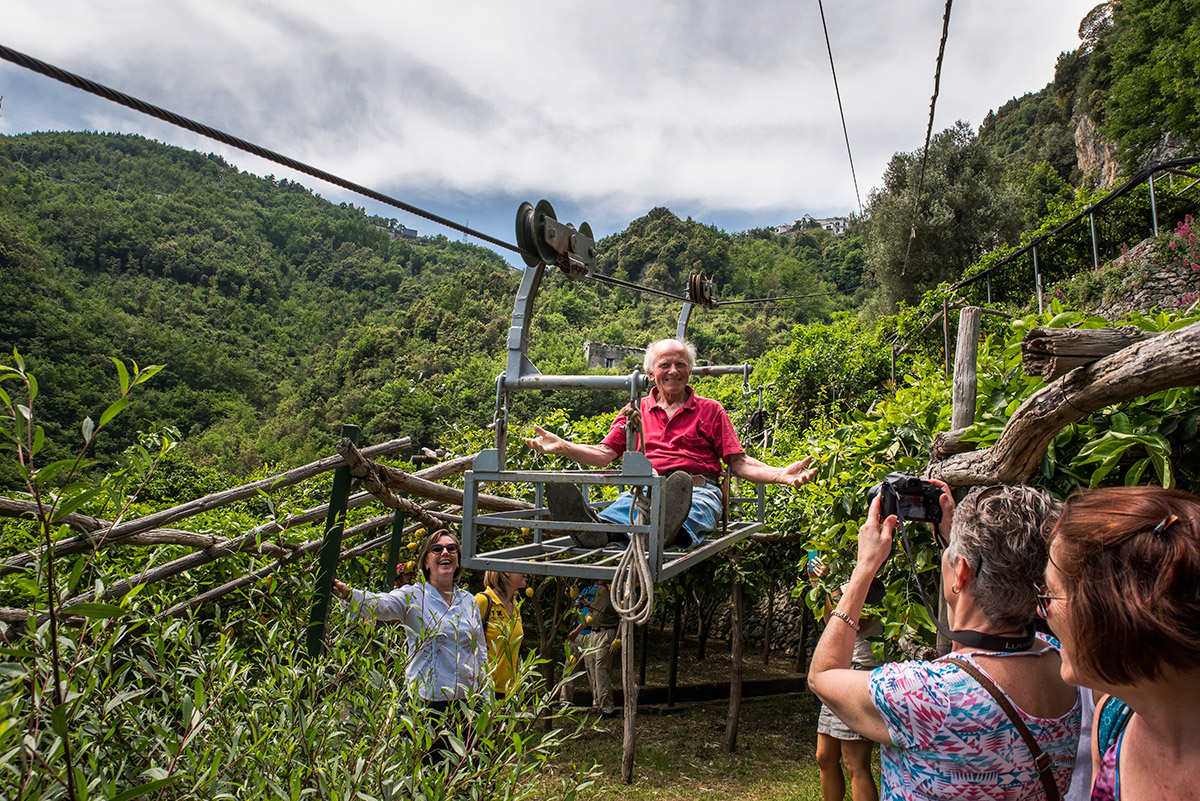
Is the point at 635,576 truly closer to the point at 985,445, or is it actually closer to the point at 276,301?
the point at 985,445

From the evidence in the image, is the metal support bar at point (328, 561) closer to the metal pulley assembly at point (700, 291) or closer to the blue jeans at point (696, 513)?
the blue jeans at point (696, 513)

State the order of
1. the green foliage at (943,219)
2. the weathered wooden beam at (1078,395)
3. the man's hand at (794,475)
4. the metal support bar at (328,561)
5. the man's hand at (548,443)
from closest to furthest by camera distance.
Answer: the weathered wooden beam at (1078,395) < the metal support bar at (328,561) < the man's hand at (794,475) < the man's hand at (548,443) < the green foliage at (943,219)

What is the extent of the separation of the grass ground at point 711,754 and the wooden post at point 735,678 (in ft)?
0.34

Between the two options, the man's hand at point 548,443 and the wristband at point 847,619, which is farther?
the man's hand at point 548,443

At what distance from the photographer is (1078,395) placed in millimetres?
1657

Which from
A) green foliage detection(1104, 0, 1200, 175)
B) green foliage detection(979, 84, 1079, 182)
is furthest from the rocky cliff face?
green foliage detection(1104, 0, 1200, 175)

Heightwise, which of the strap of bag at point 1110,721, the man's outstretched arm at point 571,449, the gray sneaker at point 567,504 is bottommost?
the strap of bag at point 1110,721

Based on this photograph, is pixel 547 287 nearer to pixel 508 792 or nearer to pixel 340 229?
pixel 340 229

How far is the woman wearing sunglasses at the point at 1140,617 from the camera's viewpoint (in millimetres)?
898

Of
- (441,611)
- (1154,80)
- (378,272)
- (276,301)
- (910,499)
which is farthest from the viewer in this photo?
(378,272)

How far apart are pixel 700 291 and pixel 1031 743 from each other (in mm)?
4151

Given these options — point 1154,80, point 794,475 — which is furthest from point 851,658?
point 1154,80

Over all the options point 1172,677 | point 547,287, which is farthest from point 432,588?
point 547,287

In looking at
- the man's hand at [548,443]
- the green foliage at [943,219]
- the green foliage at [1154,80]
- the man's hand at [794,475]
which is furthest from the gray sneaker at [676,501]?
the green foliage at [943,219]
